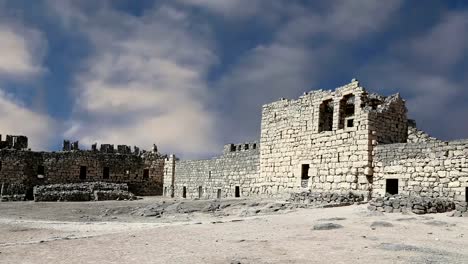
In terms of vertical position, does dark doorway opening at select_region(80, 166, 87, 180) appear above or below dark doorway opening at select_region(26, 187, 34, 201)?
above

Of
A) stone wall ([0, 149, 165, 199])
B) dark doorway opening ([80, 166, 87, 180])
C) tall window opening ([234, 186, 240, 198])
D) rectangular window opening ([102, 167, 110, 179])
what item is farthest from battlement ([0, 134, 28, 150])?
tall window opening ([234, 186, 240, 198])

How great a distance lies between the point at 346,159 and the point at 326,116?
113 inches

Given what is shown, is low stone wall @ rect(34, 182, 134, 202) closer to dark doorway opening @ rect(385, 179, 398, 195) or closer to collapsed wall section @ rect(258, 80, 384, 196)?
collapsed wall section @ rect(258, 80, 384, 196)

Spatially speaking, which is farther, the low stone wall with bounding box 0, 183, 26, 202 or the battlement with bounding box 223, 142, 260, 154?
the low stone wall with bounding box 0, 183, 26, 202

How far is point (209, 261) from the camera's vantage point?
27.2 ft

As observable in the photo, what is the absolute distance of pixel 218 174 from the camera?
102ft

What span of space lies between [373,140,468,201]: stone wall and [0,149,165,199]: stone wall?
27709 millimetres

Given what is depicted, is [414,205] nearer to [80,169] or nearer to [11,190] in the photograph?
[80,169]

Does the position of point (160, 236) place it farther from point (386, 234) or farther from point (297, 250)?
point (386, 234)

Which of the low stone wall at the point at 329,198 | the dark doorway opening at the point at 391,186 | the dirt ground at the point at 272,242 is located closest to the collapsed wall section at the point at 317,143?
the low stone wall at the point at 329,198

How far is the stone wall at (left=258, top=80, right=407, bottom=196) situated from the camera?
62.2ft

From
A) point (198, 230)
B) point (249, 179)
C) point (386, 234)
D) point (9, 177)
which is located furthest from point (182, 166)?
point (386, 234)

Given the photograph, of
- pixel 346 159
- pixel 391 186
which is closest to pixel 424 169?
pixel 391 186

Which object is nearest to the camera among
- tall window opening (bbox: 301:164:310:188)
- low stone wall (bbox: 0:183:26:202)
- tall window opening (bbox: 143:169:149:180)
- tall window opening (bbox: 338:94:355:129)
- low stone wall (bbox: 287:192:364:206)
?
low stone wall (bbox: 287:192:364:206)
